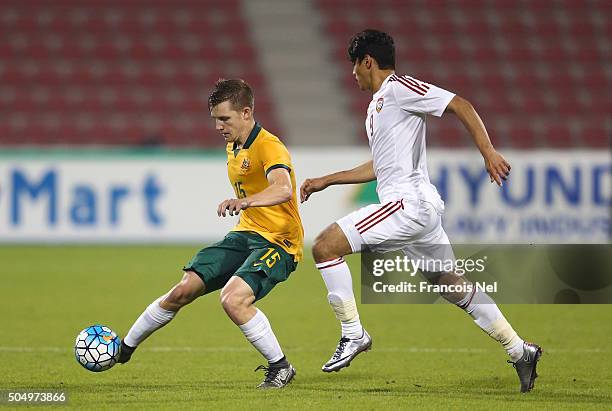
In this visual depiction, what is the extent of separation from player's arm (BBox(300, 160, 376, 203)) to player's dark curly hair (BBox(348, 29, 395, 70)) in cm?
67

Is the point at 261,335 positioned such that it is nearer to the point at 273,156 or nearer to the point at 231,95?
the point at 273,156

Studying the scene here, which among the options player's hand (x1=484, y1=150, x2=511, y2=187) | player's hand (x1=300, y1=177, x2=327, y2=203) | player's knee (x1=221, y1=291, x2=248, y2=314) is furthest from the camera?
player's hand (x1=300, y1=177, x2=327, y2=203)

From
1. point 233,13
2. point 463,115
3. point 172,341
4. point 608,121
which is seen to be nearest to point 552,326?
point 172,341

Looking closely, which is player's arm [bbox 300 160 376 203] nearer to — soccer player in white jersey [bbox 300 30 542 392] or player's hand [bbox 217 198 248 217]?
soccer player in white jersey [bbox 300 30 542 392]

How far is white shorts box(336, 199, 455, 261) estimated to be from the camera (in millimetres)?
5977

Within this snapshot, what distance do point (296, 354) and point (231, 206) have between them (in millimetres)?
2344

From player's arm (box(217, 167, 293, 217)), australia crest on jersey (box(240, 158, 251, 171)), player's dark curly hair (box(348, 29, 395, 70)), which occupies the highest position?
player's dark curly hair (box(348, 29, 395, 70))

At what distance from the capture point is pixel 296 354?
24.6 ft

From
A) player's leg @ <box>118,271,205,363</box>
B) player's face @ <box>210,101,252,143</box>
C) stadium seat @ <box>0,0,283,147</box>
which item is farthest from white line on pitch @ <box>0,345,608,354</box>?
stadium seat @ <box>0,0,283,147</box>

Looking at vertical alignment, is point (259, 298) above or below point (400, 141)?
below

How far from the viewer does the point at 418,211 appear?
19.7ft

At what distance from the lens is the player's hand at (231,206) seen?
535 cm

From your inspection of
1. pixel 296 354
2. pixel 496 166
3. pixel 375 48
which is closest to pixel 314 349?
pixel 296 354

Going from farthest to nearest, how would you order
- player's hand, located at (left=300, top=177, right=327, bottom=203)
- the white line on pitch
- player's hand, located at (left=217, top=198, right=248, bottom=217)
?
the white line on pitch < player's hand, located at (left=300, top=177, right=327, bottom=203) < player's hand, located at (left=217, top=198, right=248, bottom=217)
